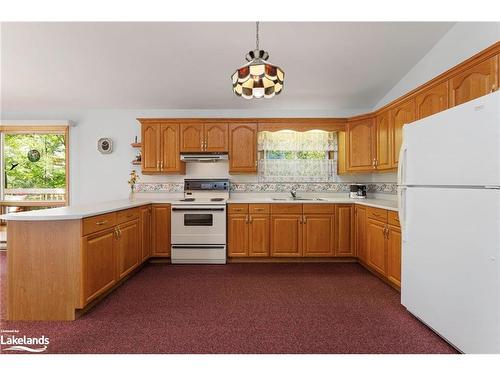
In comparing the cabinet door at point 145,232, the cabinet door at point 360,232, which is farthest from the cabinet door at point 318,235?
the cabinet door at point 145,232

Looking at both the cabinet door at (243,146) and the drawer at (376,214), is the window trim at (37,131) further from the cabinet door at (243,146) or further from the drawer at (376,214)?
the drawer at (376,214)

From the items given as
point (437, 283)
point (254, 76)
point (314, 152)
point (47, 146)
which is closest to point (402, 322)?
point (437, 283)

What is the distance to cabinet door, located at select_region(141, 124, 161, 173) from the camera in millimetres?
4309

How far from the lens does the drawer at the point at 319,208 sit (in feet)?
13.1

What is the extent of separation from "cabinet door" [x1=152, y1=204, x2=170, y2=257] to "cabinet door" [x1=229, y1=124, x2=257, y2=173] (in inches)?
48.6

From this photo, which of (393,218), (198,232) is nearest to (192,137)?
(198,232)

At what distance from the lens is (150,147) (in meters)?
4.32

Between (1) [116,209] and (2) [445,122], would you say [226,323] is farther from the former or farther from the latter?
(2) [445,122]

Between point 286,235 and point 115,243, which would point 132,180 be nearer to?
point 115,243

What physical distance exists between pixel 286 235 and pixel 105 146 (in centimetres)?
331

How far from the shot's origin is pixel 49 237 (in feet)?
7.51

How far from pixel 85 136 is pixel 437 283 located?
5171 millimetres

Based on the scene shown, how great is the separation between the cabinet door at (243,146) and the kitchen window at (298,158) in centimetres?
33

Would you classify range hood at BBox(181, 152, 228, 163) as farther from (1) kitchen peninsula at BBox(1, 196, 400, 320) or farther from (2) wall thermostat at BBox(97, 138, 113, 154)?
(2) wall thermostat at BBox(97, 138, 113, 154)
